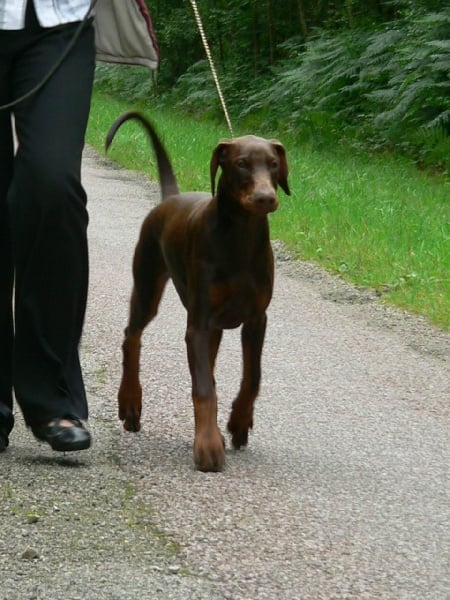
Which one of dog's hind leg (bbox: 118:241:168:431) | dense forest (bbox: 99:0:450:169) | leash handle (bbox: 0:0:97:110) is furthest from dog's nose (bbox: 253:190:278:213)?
dense forest (bbox: 99:0:450:169)

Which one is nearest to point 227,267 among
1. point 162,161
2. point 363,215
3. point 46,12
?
point 46,12

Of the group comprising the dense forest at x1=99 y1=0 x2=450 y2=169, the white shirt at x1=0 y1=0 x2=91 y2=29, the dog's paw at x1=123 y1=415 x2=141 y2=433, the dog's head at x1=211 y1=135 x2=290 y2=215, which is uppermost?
the white shirt at x1=0 y1=0 x2=91 y2=29

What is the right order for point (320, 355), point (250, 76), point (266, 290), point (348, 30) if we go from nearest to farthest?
point (266, 290) → point (320, 355) → point (348, 30) → point (250, 76)

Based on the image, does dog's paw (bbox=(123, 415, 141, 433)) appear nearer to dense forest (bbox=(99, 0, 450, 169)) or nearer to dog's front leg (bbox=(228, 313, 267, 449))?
dog's front leg (bbox=(228, 313, 267, 449))

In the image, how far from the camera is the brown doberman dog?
14.8 ft

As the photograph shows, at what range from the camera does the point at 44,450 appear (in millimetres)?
4734

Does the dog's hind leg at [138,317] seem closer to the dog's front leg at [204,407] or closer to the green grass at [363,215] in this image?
the dog's front leg at [204,407]

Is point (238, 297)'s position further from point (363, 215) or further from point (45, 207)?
point (363, 215)

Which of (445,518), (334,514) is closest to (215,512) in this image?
(334,514)

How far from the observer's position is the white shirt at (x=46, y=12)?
430cm

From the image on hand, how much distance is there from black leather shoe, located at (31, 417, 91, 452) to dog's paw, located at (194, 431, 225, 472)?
1.21 feet

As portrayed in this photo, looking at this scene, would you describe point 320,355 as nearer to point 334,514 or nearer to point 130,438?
point 130,438

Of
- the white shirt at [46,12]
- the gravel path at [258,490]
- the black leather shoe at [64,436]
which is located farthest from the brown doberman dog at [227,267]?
the white shirt at [46,12]

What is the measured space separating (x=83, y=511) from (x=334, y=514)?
78cm
